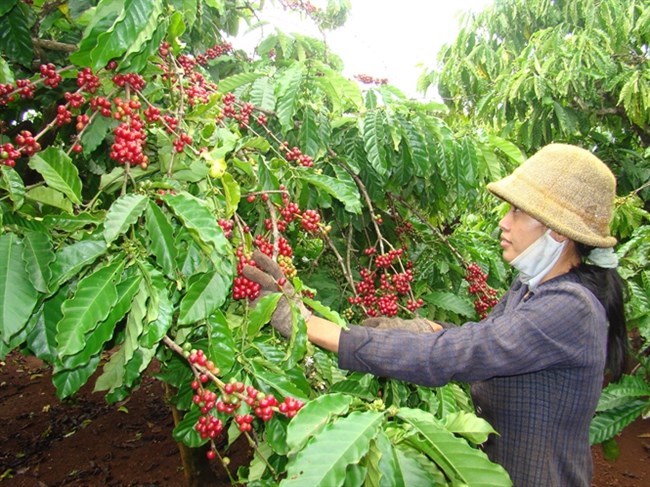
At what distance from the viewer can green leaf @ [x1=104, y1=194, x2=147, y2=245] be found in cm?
101

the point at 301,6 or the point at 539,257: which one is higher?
the point at 301,6

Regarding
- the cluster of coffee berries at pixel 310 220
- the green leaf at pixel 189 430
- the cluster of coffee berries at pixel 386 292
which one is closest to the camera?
the green leaf at pixel 189 430

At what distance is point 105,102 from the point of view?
1306mm

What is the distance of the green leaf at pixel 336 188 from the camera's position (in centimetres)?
168

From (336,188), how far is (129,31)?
2.70 ft

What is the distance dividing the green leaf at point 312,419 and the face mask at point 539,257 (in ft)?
2.96

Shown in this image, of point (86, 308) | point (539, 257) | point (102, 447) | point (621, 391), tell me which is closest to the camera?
point (86, 308)

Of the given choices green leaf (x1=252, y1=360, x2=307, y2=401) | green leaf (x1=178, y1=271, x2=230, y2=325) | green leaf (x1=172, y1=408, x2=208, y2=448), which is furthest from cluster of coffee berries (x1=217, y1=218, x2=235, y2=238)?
green leaf (x1=172, y1=408, x2=208, y2=448)

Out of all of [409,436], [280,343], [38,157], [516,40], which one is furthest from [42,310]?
[516,40]

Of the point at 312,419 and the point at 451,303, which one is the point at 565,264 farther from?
the point at 312,419

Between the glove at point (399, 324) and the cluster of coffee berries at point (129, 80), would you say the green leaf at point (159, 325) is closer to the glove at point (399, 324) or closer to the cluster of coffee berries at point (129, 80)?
the cluster of coffee berries at point (129, 80)

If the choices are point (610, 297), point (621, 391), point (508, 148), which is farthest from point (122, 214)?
point (621, 391)

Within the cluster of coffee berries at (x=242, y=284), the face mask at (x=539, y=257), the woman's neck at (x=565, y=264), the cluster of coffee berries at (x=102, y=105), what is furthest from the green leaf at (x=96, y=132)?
the woman's neck at (x=565, y=264)

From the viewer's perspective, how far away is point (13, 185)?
1073 mm
